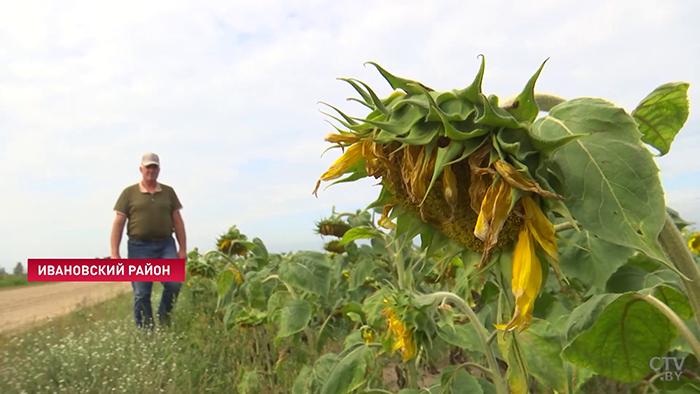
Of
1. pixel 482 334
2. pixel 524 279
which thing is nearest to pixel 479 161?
pixel 524 279

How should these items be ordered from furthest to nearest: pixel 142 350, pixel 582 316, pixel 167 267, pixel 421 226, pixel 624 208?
pixel 167 267 < pixel 142 350 < pixel 582 316 < pixel 421 226 < pixel 624 208

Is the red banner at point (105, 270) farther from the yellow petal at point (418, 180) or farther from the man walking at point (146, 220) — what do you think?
the yellow petal at point (418, 180)

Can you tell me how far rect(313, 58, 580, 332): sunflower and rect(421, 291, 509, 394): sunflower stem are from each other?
0.61 m

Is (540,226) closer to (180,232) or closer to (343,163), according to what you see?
(343,163)

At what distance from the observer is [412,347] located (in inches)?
58.5

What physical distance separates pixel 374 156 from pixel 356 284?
183 cm

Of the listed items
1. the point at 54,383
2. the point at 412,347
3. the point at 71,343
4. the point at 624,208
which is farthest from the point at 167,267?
the point at 624,208

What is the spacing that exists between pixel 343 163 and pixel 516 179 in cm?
31

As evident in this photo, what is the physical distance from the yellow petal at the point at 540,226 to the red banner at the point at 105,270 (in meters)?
4.70

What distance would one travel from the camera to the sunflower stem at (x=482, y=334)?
1.26 metres

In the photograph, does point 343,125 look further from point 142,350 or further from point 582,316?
point 142,350

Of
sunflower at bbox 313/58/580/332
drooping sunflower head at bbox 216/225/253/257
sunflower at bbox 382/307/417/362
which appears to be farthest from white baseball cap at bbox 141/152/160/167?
sunflower at bbox 313/58/580/332

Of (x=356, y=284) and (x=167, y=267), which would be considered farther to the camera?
(x=167, y=267)

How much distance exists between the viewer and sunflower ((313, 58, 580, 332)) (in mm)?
646
